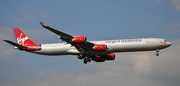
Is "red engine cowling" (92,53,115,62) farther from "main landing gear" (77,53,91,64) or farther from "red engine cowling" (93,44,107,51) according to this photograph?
"red engine cowling" (93,44,107,51)

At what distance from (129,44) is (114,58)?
36.5 feet

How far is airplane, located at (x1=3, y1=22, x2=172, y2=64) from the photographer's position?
77.6 meters

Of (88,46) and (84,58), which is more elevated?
(88,46)

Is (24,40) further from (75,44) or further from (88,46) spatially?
(88,46)

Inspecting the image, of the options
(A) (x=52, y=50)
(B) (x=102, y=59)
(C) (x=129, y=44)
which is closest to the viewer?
(C) (x=129, y=44)

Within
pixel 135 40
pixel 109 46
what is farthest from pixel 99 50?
pixel 135 40

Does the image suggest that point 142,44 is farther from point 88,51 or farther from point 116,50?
point 88,51

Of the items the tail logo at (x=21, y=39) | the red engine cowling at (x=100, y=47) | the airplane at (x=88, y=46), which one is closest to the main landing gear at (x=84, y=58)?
the airplane at (x=88, y=46)

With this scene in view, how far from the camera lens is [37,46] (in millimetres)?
86000

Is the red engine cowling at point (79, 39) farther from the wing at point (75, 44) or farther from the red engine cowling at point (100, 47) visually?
the red engine cowling at point (100, 47)

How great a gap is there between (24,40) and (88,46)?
17.4m

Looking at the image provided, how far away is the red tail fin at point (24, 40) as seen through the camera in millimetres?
86406

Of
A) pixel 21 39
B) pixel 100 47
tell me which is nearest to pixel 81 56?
pixel 100 47

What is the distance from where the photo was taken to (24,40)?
90062 mm
